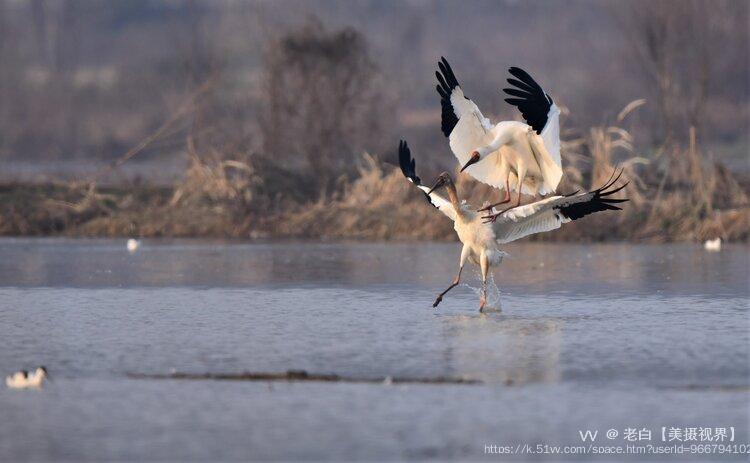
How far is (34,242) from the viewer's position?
22.6m

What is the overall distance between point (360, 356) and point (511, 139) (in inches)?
175

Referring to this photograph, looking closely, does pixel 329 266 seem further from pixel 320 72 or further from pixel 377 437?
pixel 377 437

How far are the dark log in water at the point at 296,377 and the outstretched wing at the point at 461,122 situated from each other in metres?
5.31

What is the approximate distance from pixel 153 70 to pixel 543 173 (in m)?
32.2

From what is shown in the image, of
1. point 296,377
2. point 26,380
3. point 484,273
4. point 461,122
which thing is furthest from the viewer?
point 461,122

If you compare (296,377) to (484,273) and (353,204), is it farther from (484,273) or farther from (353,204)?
(353,204)

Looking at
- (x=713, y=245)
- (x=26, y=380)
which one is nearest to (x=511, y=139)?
(x=26, y=380)

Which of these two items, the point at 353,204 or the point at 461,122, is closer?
the point at 461,122

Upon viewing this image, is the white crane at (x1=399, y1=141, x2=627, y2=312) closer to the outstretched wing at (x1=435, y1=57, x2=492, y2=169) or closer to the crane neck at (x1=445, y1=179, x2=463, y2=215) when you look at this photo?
the crane neck at (x1=445, y1=179, x2=463, y2=215)

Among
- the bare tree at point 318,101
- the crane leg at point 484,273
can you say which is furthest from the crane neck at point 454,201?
the bare tree at point 318,101

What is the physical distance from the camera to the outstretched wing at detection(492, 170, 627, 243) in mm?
12742

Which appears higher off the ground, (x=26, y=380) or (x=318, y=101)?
(x=318, y=101)

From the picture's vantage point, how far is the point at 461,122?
14070mm

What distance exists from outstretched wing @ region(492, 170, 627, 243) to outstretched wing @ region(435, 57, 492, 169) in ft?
3.97
